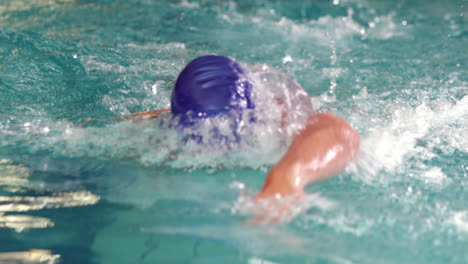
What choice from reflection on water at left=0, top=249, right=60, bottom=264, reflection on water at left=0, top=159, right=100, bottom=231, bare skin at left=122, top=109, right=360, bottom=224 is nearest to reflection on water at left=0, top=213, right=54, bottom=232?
reflection on water at left=0, top=159, right=100, bottom=231

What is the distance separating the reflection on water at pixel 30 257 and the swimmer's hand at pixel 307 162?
1.08m

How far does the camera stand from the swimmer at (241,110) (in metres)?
2.39

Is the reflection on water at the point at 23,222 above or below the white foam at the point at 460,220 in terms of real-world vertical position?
below

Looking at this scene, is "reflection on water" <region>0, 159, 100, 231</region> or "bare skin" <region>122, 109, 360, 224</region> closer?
"bare skin" <region>122, 109, 360, 224</region>

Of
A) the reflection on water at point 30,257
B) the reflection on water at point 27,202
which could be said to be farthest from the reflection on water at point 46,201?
the reflection on water at point 30,257

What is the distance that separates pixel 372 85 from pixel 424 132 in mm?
1147

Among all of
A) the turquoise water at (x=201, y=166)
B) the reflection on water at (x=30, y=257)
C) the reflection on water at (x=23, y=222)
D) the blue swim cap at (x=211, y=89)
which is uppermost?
the blue swim cap at (x=211, y=89)

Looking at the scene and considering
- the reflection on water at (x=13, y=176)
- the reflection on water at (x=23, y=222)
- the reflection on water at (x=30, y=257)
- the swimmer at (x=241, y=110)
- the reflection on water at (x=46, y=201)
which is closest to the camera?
the reflection on water at (x=30, y=257)

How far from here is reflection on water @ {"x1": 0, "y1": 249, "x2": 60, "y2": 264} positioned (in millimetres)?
2289

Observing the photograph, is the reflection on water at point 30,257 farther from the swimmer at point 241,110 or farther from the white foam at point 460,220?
the white foam at point 460,220

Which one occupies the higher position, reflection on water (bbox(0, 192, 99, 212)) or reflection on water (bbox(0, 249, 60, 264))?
reflection on water (bbox(0, 192, 99, 212))

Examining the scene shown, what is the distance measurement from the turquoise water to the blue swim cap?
0.59ft

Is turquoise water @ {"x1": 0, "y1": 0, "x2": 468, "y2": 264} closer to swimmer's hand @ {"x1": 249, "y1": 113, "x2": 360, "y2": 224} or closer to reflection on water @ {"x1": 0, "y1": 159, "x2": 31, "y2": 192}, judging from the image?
reflection on water @ {"x1": 0, "y1": 159, "x2": 31, "y2": 192}

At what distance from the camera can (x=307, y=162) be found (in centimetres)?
233
